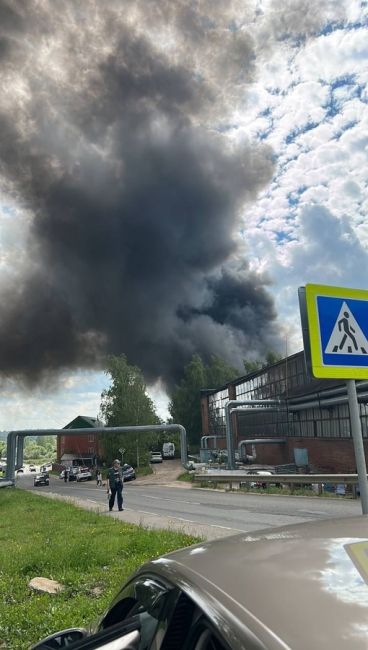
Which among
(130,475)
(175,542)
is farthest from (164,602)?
(130,475)

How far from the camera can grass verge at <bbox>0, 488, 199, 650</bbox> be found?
5.34 meters

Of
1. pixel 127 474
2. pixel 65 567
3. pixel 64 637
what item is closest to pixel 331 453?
pixel 127 474

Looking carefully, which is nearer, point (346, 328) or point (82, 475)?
point (346, 328)

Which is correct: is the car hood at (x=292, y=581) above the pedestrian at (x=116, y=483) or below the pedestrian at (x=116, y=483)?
above

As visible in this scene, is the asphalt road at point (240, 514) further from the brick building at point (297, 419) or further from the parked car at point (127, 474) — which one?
the parked car at point (127, 474)

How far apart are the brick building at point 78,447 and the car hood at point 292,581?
286 ft

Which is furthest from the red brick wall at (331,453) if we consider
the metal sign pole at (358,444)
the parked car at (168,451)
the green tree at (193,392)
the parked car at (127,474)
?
the green tree at (193,392)

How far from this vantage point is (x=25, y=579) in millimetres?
7262

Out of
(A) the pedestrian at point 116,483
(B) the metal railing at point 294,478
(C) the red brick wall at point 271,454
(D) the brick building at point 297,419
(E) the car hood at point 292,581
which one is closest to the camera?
(E) the car hood at point 292,581

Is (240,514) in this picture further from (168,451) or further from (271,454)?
(168,451)

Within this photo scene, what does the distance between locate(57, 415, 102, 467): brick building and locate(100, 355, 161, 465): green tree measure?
17.1m

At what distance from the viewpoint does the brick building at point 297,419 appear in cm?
3684

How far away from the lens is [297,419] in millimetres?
47469

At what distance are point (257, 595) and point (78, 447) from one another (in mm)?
98841
